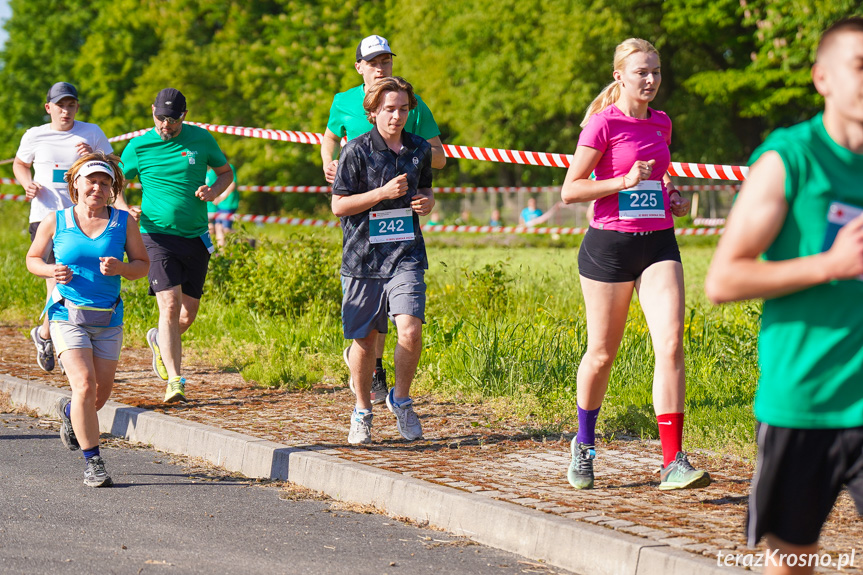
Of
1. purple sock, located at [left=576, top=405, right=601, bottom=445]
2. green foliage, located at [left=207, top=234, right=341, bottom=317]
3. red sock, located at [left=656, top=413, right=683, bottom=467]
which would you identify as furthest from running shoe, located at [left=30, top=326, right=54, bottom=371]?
red sock, located at [left=656, top=413, right=683, bottom=467]

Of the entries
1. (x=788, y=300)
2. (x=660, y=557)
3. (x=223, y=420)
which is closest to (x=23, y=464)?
(x=223, y=420)

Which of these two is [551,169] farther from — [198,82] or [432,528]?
[432,528]

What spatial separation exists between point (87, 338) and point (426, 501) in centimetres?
215

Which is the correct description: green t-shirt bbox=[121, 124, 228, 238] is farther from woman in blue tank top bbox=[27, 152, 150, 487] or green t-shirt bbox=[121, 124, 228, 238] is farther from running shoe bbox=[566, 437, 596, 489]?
running shoe bbox=[566, 437, 596, 489]

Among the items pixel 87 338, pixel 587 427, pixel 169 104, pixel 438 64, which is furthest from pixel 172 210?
pixel 438 64

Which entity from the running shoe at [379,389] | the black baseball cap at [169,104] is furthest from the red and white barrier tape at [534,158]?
the running shoe at [379,389]

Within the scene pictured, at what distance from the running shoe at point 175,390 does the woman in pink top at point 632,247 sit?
11.4 feet

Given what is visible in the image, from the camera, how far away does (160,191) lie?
8.41 metres

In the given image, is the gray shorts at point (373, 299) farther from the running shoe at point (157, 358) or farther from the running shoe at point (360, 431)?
the running shoe at point (157, 358)

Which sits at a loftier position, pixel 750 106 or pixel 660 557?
pixel 750 106

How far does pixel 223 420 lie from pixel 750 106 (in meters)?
34.4

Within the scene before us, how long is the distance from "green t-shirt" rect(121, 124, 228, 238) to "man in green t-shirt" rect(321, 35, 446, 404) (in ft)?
3.79

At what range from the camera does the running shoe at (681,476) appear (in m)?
5.36

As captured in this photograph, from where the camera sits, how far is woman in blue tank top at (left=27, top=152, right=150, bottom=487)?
625cm
